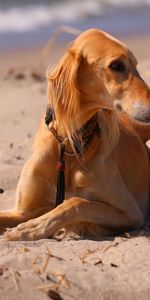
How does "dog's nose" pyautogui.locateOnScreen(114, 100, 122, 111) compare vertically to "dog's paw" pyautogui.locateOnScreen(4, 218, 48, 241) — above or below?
above

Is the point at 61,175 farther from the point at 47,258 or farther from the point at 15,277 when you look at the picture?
the point at 15,277

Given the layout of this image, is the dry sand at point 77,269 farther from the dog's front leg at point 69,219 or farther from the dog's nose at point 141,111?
the dog's nose at point 141,111

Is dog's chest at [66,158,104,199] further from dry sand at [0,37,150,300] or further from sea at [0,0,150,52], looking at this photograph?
sea at [0,0,150,52]

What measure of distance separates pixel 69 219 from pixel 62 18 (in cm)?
1432

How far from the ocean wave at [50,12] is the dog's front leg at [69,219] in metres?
12.2

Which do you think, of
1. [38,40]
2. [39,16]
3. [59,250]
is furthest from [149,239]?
[39,16]

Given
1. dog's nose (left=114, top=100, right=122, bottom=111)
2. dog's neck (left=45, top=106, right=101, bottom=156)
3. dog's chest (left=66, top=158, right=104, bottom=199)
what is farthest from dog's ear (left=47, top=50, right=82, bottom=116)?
dog's chest (left=66, top=158, right=104, bottom=199)

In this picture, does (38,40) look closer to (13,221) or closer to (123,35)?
(123,35)

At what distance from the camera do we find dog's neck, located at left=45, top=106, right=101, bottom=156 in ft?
15.5

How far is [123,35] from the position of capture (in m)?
15.8

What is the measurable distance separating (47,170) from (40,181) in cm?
13

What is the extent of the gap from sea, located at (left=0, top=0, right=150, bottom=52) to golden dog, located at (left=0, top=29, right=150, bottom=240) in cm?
984

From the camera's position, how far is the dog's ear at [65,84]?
14.9 ft

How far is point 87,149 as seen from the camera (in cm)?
480
